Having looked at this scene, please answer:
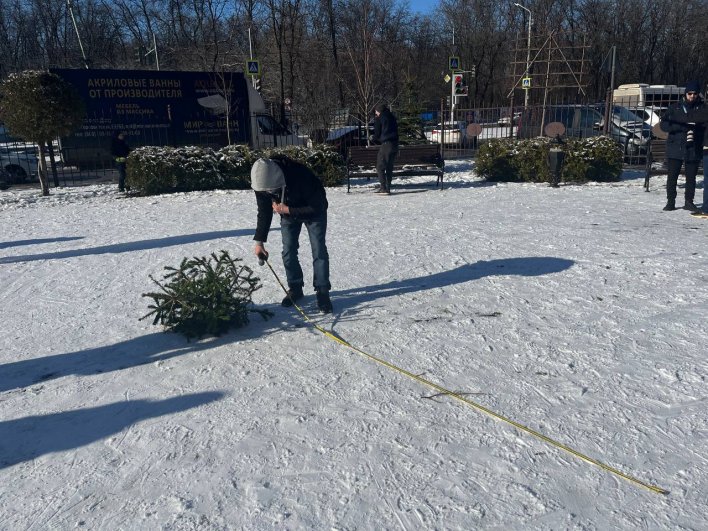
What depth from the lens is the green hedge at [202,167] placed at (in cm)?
1273

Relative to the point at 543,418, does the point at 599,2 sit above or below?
above

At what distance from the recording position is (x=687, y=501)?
2.71 meters

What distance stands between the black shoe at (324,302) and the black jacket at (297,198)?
2.17 ft

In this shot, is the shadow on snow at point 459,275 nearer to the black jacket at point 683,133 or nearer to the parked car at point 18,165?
the black jacket at point 683,133

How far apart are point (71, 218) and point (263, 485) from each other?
914cm

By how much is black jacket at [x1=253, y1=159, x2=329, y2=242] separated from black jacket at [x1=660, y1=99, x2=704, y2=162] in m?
6.23

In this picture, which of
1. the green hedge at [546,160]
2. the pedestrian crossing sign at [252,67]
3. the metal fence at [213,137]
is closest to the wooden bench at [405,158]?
the green hedge at [546,160]

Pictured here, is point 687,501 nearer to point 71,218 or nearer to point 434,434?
point 434,434

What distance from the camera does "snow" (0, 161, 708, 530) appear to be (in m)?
2.78

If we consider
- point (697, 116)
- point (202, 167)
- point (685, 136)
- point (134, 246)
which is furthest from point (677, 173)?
point (202, 167)

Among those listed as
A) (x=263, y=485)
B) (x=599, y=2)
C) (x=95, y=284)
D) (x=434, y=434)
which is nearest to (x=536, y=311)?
(x=434, y=434)

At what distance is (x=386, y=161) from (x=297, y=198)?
7.03 metres

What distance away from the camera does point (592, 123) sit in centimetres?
1716

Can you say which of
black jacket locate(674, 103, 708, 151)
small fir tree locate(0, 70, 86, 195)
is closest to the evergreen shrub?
small fir tree locate(0, 70, 86, 195)
